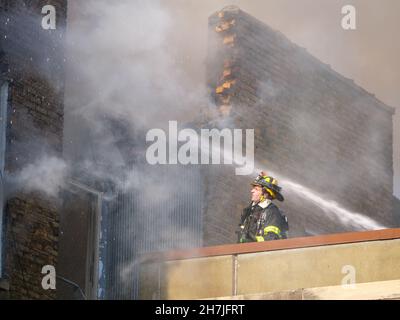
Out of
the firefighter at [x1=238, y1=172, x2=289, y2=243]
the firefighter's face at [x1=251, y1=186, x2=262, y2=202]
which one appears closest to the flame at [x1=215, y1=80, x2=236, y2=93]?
the firefighter at [x1=238, y1=172, x2=289, y2=243]

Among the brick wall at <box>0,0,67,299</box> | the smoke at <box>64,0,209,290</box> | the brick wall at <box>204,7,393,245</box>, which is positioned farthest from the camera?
the brick wall at <box>204,7,393,245</box>

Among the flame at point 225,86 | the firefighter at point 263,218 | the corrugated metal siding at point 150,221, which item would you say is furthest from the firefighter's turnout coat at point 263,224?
the flame at point 225,86

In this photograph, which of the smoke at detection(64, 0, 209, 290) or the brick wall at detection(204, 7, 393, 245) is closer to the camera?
the smoke at detection(64, 0, 209, 290)

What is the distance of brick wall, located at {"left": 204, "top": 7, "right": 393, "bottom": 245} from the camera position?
23.3 meters

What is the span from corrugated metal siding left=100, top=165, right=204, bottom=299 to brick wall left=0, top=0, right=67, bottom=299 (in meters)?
2.08

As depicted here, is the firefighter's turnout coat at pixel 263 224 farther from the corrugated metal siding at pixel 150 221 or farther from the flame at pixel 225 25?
the flame at pixel 225 25

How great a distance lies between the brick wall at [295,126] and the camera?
918 inches

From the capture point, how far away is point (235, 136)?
23.2m

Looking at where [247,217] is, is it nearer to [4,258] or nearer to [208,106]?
[4,258]

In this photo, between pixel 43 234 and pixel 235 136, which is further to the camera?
pixel 235 136

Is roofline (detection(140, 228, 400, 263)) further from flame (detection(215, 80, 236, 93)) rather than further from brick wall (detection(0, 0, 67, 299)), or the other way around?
flame (detection(215, 80, 236, 93))

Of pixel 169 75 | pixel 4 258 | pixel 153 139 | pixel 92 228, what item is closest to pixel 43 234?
pixel 4 258

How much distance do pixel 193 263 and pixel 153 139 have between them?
4917mm
